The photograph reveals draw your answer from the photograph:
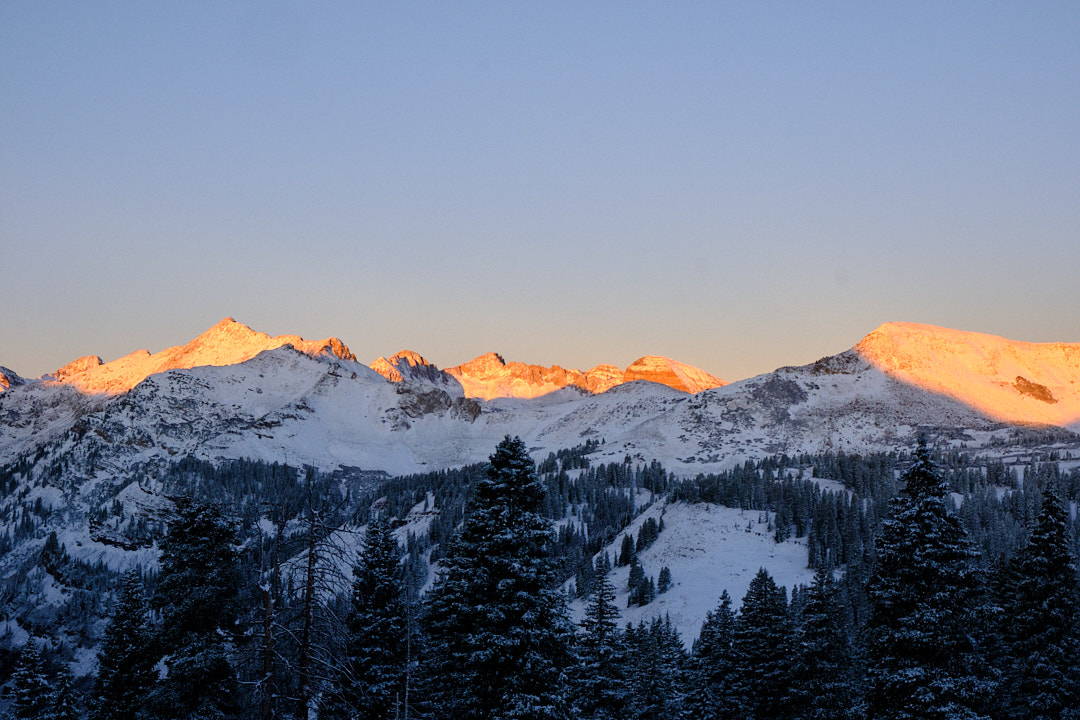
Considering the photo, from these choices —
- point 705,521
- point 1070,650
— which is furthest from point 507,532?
point 705,521

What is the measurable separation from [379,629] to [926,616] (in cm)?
2229

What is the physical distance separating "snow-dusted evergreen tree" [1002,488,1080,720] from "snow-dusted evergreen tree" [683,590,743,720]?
16584mm

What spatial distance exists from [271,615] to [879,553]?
22.1 m

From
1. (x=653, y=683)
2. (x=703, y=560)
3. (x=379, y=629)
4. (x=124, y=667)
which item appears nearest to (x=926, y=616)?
(x=379, y=629)

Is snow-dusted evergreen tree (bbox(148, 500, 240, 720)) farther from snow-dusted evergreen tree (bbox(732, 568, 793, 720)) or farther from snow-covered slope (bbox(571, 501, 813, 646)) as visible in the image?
snow-covered slope (bbox(571, 501, 813, 646))

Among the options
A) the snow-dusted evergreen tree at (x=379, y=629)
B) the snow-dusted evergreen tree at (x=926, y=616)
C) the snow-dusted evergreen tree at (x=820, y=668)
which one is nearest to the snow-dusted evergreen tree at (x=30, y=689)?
the snow-dusted evergreen tree at (x=379, y=629)

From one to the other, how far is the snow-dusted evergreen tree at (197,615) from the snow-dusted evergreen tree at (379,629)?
16.8 ft

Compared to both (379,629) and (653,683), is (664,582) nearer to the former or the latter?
(653,683)

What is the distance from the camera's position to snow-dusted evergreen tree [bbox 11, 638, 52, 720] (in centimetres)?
5747

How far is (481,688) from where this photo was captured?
3441 centimetres

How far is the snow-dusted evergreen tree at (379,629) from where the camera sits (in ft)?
139

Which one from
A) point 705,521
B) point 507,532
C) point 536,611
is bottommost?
point 705,521

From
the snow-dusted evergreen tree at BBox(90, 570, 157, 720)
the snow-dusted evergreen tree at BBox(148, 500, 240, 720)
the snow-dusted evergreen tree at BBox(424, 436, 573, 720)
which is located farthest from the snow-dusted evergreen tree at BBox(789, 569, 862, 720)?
the snow-dusted evergreen tree at BBox(90, 570, 157, 720)

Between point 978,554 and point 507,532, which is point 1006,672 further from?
point 507,532
